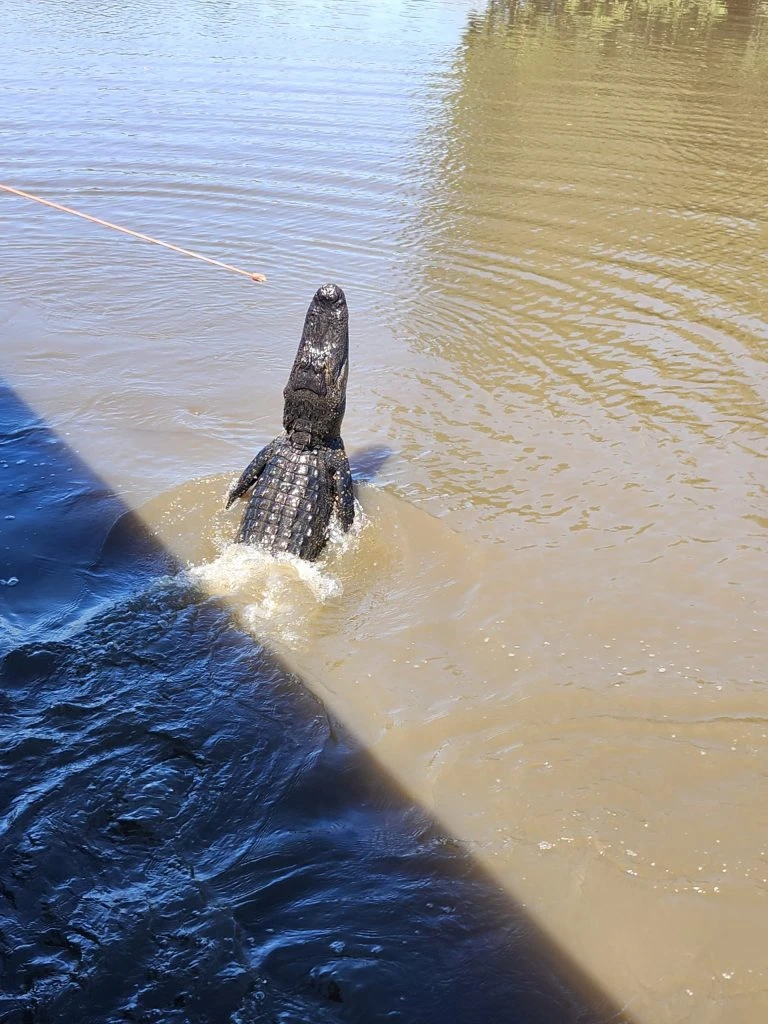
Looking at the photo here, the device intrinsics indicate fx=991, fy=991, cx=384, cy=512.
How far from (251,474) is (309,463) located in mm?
418

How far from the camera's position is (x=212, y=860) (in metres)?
4.16

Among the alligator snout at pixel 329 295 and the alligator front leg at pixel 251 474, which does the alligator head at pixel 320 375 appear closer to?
the alligator snout at pixel 329 295

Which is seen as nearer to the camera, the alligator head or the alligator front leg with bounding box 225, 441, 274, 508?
the alligator front leg with bounding box 225, 441, 274, 508

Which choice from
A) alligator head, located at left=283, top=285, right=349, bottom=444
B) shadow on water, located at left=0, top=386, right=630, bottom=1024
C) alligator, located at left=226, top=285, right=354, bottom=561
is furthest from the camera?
alligator head, located at left=283, top=285, right=349, bottom=444

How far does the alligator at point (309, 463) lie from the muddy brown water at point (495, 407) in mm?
224

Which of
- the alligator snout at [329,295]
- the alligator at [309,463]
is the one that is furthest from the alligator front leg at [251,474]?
the alligator snout at [329,295]

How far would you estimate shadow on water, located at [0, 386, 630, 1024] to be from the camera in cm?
366

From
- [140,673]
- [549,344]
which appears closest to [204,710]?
[140,673]

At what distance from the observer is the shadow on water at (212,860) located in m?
3.66

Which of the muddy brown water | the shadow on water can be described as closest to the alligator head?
the muddy brown water

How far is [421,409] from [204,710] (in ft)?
13.8

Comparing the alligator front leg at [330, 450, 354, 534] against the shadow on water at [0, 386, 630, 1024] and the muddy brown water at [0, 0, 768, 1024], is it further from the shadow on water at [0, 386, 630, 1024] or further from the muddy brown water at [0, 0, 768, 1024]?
the shadow on water at [0, 386, 630, 1024]

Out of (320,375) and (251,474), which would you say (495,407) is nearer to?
(320,375)

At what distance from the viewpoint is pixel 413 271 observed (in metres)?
11.3
